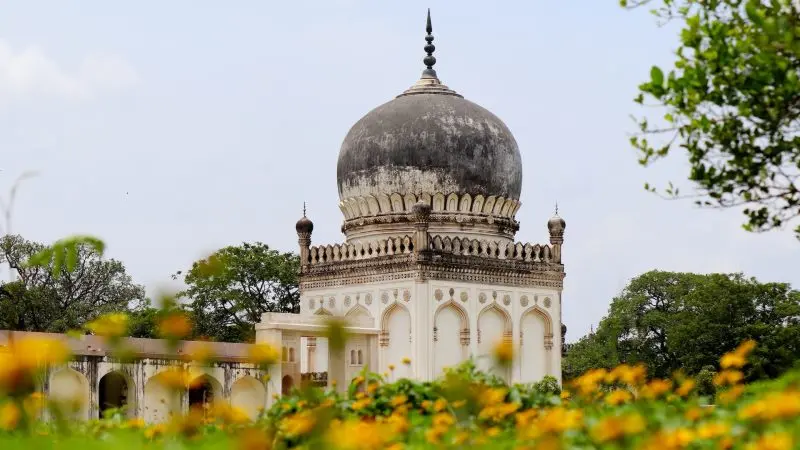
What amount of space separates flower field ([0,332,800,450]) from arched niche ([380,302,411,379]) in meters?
17.4

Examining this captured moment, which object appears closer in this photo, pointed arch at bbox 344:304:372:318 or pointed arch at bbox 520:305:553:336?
pointed arch at bbox 344:304:372:318

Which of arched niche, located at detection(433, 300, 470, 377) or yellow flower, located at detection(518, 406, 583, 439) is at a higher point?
arched niche, located at detection(433, 300, 470, 377)

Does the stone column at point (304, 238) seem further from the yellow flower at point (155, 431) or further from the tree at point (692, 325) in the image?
the yellow flower at point (155, 431)

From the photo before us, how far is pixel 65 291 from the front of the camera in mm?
39562

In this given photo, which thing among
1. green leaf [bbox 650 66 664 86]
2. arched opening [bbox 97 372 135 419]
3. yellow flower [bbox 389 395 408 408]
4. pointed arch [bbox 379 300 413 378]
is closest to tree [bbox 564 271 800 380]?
pointed arch [bbox 379 300 413 378]

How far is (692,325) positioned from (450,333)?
45.5 ft

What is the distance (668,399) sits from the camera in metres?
7.82

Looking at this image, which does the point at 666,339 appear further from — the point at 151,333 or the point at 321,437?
the point at 321,437

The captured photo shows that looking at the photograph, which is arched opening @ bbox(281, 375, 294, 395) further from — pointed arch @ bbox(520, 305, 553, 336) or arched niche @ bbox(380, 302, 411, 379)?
pointed arch @ bbox(520, 305, 553, 336)

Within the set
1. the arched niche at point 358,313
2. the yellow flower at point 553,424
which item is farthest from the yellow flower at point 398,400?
the arched niche at point 358,313

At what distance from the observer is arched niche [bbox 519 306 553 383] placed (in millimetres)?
27188

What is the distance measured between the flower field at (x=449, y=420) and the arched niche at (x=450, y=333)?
17299mm

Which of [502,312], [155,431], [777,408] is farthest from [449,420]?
[502,312]

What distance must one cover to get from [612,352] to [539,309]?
50.8 ft
